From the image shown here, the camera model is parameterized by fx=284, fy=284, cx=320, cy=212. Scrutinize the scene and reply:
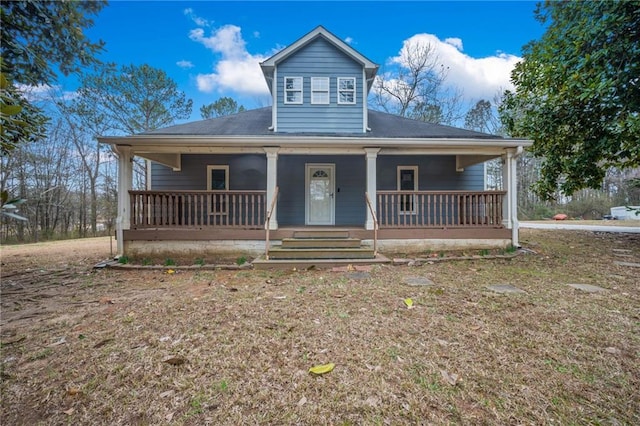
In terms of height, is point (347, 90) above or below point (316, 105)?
above

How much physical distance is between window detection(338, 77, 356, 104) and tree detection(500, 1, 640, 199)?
466 centimetres

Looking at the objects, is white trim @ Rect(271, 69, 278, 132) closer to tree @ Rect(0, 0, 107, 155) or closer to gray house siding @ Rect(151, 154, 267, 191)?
gray house siding @ Rect(151, 154, 267, 191)

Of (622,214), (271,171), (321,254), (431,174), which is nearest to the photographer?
(321,254)

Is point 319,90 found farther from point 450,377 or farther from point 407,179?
point 450,377

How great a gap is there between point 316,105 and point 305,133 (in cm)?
107

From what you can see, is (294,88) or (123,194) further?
(294,88)

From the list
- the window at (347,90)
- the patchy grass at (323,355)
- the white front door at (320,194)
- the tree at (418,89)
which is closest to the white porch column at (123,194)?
the patchy grass at (323,355)

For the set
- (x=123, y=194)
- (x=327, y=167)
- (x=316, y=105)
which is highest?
(x=316, y=105)

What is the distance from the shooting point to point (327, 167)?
29.7 ft

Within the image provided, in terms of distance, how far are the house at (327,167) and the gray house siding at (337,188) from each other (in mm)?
32

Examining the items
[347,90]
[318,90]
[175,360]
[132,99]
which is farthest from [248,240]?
[132,99]

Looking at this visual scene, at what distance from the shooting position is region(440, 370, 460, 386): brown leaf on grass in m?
2.03

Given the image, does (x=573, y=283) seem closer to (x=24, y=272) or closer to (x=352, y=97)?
(x=352, y=97)

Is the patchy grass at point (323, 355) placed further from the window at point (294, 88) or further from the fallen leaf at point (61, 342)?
the window at point (294, 88)
